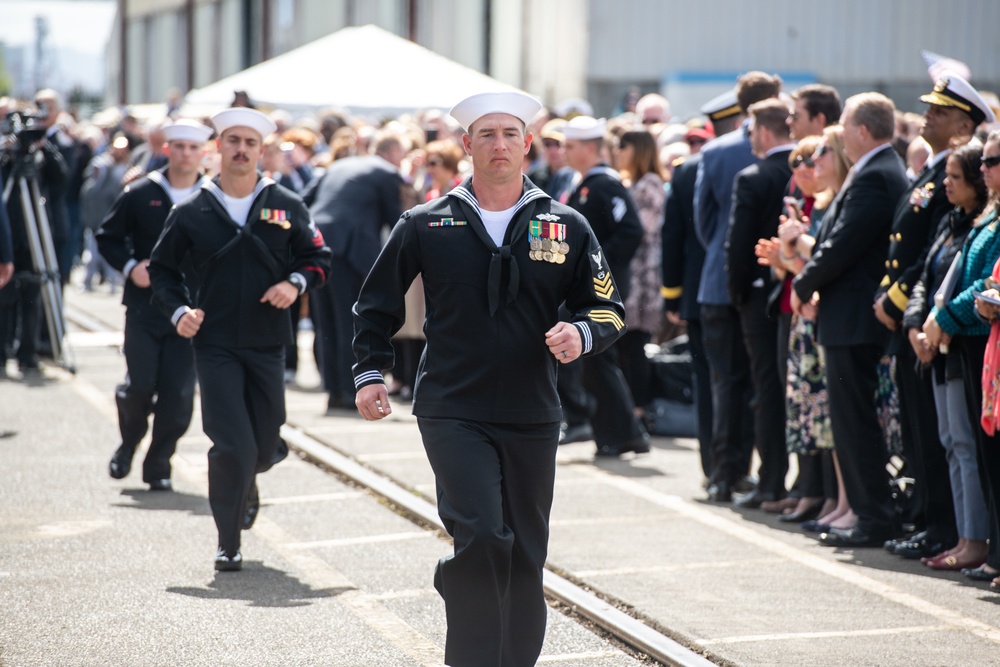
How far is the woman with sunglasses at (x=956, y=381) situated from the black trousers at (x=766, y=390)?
1.45 m

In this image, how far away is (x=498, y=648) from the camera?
5.07 m

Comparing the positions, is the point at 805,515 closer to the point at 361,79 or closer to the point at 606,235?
the point at 606,235

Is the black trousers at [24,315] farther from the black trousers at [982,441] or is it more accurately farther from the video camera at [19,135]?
the black trousers at [982,441]

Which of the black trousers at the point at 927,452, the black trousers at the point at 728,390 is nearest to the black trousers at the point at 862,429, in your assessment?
the black trousers at the point at 927,452

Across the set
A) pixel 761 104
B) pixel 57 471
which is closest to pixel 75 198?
pixel 57 471

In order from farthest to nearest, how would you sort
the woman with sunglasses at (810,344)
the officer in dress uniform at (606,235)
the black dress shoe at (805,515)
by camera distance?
the officer in dress uniform at (606,235) → the black dress shoe at (805,515) → the woman with sunglasses at (810,344)

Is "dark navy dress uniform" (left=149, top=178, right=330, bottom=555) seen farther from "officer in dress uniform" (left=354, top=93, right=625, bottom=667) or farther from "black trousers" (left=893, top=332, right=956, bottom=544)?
"black trousers" (left=893, top=332, right=956, bottom=544)

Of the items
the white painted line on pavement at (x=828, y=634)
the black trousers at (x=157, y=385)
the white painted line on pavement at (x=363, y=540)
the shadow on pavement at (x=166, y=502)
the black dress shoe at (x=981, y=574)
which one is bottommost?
the shadow on pavement at (x=166, y=502)

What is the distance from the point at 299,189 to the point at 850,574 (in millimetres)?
8064

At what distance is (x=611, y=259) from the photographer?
33.2 ft

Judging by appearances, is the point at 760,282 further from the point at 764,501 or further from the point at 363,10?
the point at 363,10

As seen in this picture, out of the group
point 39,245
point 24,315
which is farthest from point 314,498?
point 24,315

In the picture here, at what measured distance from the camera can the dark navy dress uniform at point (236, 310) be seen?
23.6 feet

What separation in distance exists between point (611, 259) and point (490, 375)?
5.11 meters
